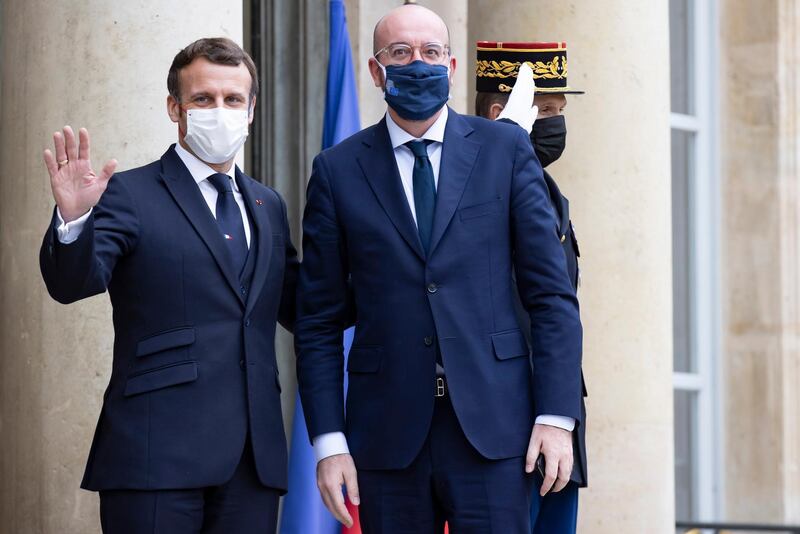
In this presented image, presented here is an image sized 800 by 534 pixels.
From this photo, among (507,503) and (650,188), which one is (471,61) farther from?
(507,503)

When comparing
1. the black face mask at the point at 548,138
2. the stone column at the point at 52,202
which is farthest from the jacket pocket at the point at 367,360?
the stone column at the point at 52,202

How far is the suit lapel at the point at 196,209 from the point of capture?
4035 mm

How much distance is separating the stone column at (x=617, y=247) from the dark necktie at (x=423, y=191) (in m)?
2.47

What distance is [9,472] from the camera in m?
5.05

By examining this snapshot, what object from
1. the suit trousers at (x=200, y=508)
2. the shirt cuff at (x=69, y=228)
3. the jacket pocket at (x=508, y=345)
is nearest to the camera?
the shirt cuff at (x=69, y=228)

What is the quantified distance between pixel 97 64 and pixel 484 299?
1704 millimetres

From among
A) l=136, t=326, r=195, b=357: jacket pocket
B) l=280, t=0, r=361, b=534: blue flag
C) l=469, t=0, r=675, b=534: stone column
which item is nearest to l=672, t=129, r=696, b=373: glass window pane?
l=469, t=0, r=675, b=534: stone column

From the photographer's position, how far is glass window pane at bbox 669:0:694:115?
32.2ft

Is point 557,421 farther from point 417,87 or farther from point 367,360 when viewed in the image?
point 417,87

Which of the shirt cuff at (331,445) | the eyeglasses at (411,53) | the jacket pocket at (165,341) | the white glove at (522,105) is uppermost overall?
the eyeglasses at (411,53)

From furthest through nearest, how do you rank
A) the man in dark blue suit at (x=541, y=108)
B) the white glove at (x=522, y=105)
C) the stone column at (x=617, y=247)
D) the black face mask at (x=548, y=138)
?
the stone column at (x=617, y=247) → the black face mask at (x=548, y=138) → the white glove at (x=522, y=105) → the man in dark blue suit at (x=541, y=108)

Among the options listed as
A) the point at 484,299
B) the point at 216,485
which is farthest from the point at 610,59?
the point at 216,485

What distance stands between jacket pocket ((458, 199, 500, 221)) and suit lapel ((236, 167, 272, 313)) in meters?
0.52

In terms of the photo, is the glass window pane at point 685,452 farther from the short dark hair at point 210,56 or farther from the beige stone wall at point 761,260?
the short dark hair at point 210,56
